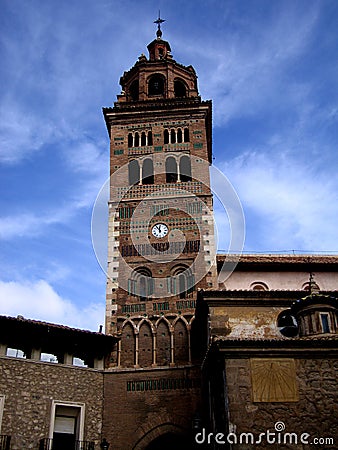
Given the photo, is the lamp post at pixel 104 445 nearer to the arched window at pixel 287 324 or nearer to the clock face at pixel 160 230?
the arched window at pixel 287 324

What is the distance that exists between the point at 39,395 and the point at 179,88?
18.1 m

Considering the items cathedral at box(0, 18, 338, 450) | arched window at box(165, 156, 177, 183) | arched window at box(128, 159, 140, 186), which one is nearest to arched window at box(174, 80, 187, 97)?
cathedral at box(0, 18, 338, 450)

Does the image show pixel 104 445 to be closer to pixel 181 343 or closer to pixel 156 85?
pixel 181 343

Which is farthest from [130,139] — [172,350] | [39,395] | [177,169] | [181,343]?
[39,395]

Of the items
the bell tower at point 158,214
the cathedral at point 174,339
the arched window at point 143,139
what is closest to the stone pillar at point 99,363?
the cathedral at point 174,339

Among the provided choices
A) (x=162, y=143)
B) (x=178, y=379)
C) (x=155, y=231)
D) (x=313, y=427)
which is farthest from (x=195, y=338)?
(x=162, y=143)

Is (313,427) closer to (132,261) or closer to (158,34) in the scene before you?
(132,261)

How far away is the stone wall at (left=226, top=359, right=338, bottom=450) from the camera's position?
568 inches

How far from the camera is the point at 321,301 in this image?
1744 centimetres

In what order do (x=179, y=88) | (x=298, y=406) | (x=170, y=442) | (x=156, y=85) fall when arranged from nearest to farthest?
(x=298, y=406) → (x=170, y=442) → (x=156, y=85) → (x=179, y=88)

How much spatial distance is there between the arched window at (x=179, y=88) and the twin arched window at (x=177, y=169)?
5224mm

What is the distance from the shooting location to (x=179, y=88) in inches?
1192

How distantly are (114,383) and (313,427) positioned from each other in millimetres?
7973

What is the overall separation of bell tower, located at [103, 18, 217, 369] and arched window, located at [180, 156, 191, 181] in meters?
0.05
